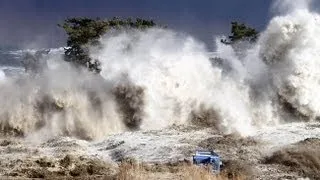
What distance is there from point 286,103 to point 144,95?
6.74 metres

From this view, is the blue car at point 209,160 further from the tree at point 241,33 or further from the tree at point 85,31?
the tree at point 241,33

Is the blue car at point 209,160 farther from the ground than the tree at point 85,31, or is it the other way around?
the tree at point 85,31

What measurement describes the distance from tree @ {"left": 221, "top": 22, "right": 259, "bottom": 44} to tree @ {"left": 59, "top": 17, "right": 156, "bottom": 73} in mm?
6659

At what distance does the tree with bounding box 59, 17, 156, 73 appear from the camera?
38094 millimetres

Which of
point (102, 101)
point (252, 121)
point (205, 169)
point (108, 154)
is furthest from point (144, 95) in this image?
point (205, 169)

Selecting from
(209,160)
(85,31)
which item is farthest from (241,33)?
(209,160)

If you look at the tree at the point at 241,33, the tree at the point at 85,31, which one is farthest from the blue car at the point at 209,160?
the tree at the point at 241,33

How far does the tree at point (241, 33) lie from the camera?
148 feet

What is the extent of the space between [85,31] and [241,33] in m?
10.8

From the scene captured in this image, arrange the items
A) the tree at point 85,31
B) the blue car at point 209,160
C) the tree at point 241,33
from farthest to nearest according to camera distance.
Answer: the tree at point 241,33 < the tree at point 85,31 < the blue car at point 209,160

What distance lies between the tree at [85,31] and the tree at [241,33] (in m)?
6.66

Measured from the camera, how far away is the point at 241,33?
150ft

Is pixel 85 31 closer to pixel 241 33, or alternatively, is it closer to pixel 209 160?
pixel 241 33

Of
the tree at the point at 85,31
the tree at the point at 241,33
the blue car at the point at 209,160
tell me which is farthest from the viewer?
the tree at the point at 241,33
